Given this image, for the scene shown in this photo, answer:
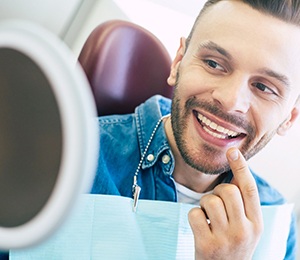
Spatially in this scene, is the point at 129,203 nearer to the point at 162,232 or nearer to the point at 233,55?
the point at 162,232

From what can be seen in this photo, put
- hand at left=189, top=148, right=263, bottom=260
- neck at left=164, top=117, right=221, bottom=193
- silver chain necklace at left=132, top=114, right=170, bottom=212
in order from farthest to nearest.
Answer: neck at left=164, top=117, right=221, bottom=193
silver chain necklace at left=132, top=114, right=170, bottom=212
hand at left=189, top=148, right=263, bottom=260

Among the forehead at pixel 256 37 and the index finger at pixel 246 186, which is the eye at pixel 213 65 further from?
the index finger at pixel 246 186

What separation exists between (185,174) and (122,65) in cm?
28

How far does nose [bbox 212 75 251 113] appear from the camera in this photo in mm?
613

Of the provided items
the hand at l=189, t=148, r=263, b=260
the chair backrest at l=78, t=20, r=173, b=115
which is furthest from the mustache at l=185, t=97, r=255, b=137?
the chair backrest at l=78, t=20, r=173, b=115

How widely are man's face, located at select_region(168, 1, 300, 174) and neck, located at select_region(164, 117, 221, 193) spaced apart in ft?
0.17

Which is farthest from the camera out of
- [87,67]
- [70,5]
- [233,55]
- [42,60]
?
[70,5]

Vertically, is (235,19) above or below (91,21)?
above

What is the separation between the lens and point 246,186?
563 mm

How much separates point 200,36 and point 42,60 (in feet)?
1.60

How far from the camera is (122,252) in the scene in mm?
634

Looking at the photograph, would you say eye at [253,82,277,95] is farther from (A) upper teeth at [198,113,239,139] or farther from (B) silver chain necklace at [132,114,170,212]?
(B) silver chain necklace at [132,114,170,212]

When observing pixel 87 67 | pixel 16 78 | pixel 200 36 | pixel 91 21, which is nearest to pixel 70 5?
pixel 91 21

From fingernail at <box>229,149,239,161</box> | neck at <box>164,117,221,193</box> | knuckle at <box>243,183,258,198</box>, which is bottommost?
neck at <box>164,117,221,193</box>
